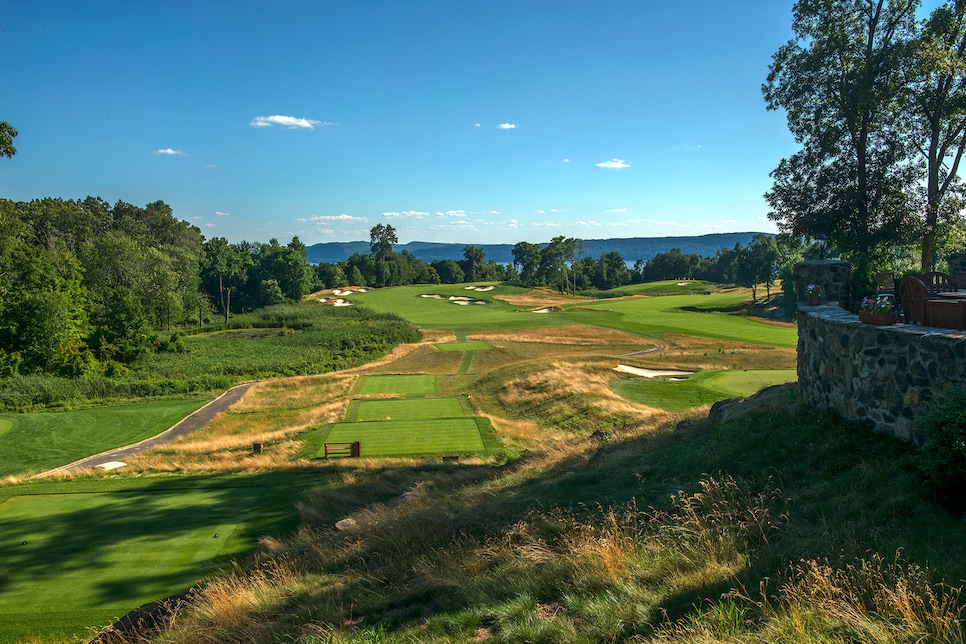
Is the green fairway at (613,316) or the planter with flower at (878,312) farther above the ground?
the planter with flower at (878,312)

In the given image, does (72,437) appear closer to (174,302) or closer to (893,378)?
(893,378)

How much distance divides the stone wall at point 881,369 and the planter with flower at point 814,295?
1.95 m

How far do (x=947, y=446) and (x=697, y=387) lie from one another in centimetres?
2153

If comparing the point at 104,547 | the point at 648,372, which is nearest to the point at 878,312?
the point at 104,547

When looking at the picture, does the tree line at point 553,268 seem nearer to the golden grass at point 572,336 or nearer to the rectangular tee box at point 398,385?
the golden grass at point 572,336

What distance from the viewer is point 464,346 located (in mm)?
50250

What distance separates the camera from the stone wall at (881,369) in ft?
22.2

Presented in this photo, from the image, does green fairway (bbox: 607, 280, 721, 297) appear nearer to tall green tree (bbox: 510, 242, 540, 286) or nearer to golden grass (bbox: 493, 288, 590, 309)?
golden grass (bbox: 493, 288, 590, 309)

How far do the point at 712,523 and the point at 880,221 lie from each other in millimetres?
12461

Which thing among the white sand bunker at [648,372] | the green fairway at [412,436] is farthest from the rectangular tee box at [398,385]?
the white sand bunker at [648,372]

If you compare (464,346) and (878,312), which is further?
(464,346)

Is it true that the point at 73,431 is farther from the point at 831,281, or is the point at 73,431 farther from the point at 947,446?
the point at 947,446

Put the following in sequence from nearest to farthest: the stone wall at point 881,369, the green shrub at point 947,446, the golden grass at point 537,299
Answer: the green shrub at point 947,446
the stone wall at point 881,369
the golden grass at point 537,299

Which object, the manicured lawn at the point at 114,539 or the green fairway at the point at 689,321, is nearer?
the manicured lawn at the point at 114,539
